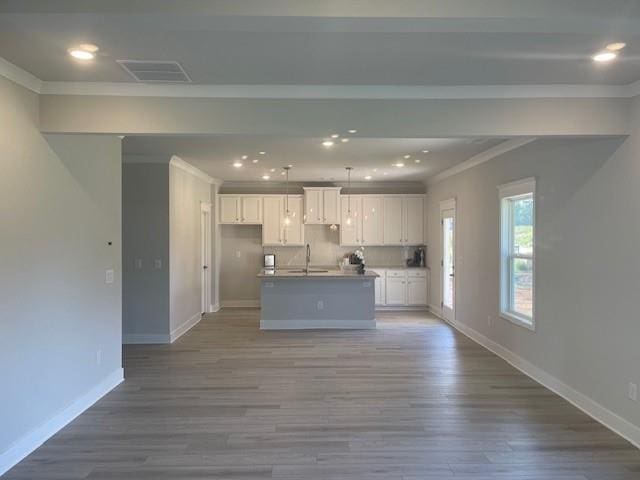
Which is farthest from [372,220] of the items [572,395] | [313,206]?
[572,395]

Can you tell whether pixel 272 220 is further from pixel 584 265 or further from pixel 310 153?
pixel 584 265

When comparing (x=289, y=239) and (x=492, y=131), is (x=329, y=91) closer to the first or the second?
(x=492, y=131)

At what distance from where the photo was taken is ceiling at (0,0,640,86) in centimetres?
208

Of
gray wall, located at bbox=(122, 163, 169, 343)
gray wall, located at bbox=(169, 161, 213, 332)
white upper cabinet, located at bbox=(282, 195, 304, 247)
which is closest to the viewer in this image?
gray wall, located at bbox=(122, 163, 169, 343)

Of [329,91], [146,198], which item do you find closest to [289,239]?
[146,198]

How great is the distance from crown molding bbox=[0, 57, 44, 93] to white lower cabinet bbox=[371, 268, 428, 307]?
22.7ft

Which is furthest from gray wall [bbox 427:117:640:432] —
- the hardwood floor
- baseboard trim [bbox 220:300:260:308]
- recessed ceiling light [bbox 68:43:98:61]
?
baseboard trim [bbox 220:300:260:308]

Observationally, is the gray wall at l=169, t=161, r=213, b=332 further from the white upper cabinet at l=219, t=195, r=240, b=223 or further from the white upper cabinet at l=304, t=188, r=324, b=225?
the white upper cabinet at l=304, t=188, r=324, b=225

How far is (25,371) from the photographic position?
10.4 ft

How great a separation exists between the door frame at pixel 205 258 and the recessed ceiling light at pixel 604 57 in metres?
6.70

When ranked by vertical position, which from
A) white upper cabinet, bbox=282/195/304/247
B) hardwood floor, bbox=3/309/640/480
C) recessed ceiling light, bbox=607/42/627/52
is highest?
recessed ceiling light, bbox=607/42/627/52

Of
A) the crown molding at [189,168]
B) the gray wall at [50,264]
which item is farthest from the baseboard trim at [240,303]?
the gray wall at [50,264]

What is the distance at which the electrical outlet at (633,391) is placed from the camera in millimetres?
3376

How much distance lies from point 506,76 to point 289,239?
6.51 meters
